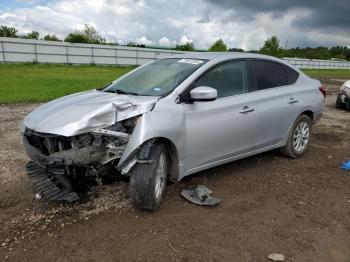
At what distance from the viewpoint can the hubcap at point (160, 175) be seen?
13.0 ft

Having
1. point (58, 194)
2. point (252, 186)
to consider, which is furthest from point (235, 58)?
point (58, 194)

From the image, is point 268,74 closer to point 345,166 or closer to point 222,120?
point 222,120

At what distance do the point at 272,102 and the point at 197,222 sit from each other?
236 centimetres

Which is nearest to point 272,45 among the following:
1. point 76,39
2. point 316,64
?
point 316,64

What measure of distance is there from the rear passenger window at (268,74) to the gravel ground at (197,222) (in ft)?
4.29

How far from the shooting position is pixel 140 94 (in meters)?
4.39

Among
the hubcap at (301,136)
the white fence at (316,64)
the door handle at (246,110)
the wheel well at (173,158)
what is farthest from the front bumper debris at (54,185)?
the white fence at (316,64)

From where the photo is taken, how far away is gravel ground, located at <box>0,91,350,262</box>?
10.9 feet

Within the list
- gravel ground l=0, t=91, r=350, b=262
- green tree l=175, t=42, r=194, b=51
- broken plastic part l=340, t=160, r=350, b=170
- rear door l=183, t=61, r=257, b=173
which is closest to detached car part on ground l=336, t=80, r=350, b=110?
broken plastic part l=340, t=160, r=350, b=170

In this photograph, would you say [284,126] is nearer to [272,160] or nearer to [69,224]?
[272,160]

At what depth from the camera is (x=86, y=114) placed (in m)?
3.67

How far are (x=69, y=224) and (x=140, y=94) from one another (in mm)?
1660

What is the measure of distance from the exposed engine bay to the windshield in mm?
689

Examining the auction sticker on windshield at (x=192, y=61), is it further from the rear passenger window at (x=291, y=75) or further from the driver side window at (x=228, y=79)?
the rear passenger window at (x=291, y=75)
